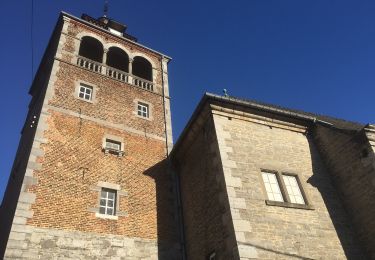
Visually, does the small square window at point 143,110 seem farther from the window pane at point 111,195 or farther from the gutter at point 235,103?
the window pane at point 111,195

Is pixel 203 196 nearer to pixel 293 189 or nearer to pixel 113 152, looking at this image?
→ pixel 293 189

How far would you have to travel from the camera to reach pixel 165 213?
11789 mm

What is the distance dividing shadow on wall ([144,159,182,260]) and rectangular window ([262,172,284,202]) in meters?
3.73

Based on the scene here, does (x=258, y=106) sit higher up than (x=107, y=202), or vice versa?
(x=258, y=106)

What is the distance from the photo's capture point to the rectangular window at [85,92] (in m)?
14.0

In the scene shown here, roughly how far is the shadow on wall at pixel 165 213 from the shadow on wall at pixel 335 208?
187 inches

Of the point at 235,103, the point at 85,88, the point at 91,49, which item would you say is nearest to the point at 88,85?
the point at 85,88

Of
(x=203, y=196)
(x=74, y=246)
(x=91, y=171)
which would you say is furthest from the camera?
(x=91, y=171)

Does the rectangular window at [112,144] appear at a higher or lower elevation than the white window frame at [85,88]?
lower

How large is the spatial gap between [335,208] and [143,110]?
29.5 ft

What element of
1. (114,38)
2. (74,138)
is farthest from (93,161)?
(114,38)

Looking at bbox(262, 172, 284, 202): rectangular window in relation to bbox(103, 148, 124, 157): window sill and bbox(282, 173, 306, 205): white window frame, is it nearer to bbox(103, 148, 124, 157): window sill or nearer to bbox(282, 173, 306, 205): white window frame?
bbox(282, 173, 306, 205): white window frame

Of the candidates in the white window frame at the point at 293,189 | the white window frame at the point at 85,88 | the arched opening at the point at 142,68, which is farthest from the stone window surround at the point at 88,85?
the white window frame at the point at 293,189

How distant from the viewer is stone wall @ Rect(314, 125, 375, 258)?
9.05 metres
